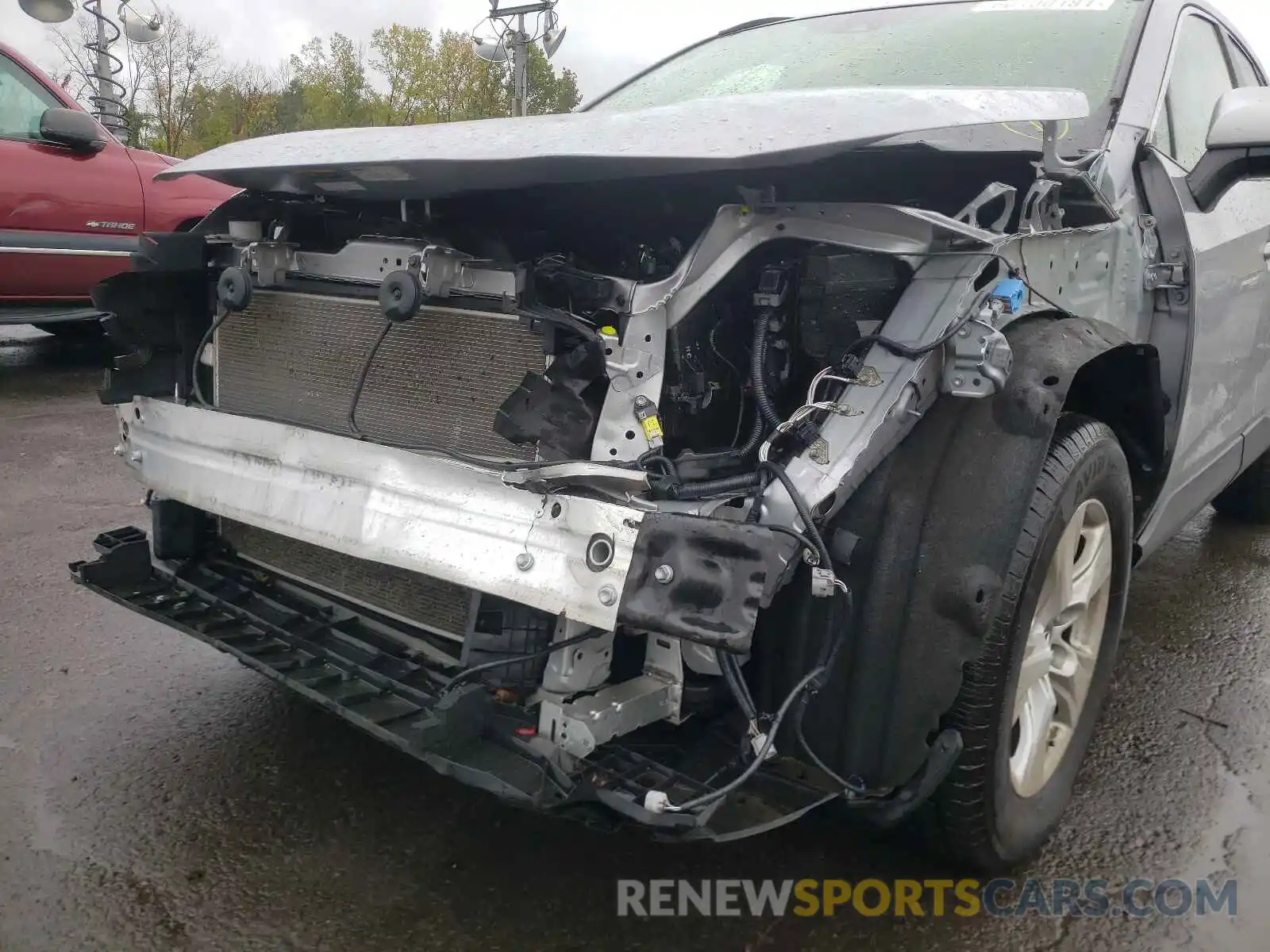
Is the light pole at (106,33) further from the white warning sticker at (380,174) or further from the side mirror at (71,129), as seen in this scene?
the white warning sticker at (380,174)

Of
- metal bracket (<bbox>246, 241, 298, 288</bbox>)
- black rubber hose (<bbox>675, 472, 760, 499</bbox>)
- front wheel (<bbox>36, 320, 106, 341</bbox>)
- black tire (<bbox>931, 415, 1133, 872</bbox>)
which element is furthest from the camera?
front wheel (<bbox>36, 320, 106, 341</bbox>)

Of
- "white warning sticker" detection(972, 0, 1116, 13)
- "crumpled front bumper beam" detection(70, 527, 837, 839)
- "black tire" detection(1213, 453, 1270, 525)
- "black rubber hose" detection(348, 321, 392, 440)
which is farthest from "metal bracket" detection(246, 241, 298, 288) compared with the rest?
"black tire" detection(1213, 453, 1270, 525)

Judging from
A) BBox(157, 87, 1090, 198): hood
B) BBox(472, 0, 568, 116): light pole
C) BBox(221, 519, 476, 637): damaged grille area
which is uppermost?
BBox(472, 0, 568, 116): light pole

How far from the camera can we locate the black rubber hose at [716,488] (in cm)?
174

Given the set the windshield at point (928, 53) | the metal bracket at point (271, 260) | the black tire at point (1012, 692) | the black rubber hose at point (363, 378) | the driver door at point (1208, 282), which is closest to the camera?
the black tire at point (1012, 692)

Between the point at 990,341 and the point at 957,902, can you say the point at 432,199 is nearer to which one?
the point at 990,341

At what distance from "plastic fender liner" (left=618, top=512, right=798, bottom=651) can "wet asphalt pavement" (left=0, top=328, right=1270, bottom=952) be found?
2.50 feet

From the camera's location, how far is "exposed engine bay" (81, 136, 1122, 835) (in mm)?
1680

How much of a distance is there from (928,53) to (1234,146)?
91 cm

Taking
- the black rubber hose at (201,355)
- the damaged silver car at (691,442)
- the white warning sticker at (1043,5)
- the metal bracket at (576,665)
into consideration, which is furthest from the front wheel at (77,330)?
the metal bracket at (576,665)

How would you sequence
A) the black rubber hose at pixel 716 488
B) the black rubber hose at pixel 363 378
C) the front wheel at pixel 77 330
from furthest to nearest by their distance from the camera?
1. the front wheel at pixel 77 330
2. the black rubber hose at pixel 363 378
3. the black rubber hose at pixel 716 488

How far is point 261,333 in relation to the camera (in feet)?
8.07

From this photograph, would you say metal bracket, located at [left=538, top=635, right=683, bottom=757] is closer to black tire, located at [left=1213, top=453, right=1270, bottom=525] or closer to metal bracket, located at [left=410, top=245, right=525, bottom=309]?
metal bracket, located at [left=410, top=245, right=525, bottom=309]

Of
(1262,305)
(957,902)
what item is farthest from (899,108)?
(1262,305)
